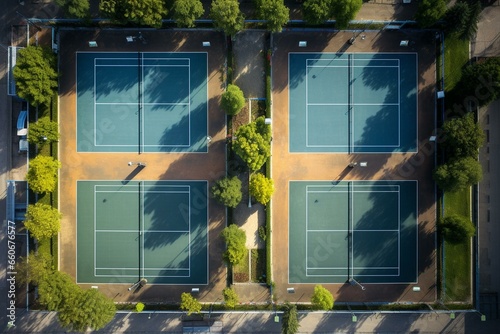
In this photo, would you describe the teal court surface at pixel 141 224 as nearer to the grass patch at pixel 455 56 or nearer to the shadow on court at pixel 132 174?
the shadow on court at pixel 132 174

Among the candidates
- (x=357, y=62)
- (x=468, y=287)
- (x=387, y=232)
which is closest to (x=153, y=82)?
(x=357, y=62)

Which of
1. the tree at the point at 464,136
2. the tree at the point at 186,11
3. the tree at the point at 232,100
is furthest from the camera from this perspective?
the tree at the point at 464,136

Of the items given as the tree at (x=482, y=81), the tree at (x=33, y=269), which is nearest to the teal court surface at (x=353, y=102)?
the tree at (x=482, y=81)

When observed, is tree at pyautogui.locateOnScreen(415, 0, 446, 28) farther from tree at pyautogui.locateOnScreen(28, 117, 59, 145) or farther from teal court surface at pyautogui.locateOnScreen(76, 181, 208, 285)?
tree at pyautogui.locateOnScreen(28, 117, 59, 145)

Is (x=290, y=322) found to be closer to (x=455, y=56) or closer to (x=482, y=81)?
(x=482, y=81)

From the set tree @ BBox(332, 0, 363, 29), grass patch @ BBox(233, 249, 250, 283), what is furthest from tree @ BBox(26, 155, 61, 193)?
tree @ BBox(332, 0, 363, 29)

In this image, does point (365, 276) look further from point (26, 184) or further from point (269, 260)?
point (26, 184)
